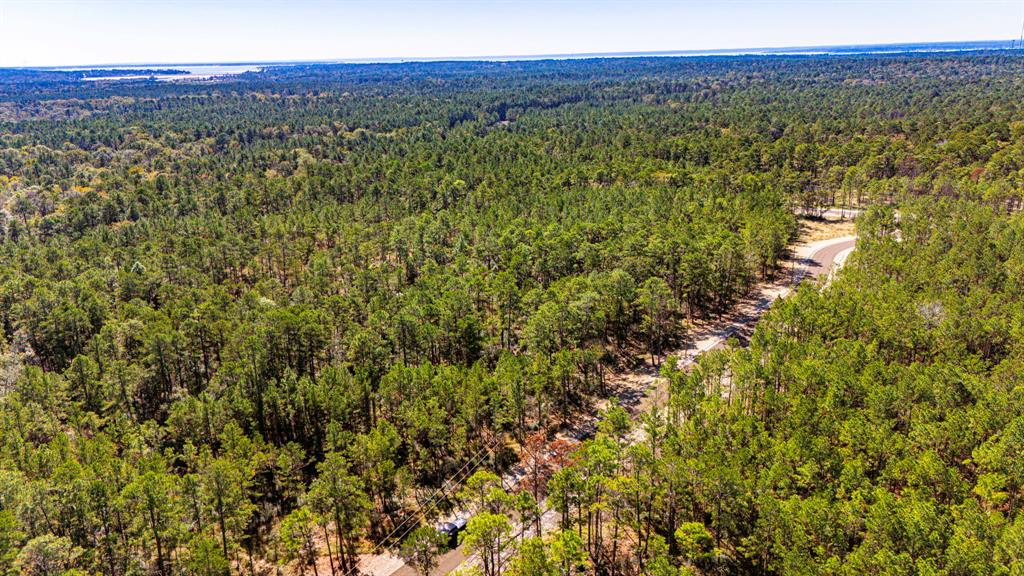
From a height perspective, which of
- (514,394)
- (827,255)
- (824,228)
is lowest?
(827,255)

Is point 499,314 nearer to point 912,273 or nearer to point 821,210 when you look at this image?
point 912,273

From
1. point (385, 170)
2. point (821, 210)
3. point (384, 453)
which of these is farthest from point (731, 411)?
point (385, 170)

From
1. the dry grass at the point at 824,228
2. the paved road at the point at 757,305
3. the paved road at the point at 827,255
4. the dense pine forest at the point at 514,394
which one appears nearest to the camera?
the dense pine forest at the point at 514,394

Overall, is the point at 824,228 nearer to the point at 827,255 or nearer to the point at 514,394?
the point at 827,255

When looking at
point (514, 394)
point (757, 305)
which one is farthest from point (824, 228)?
point (514, 394)

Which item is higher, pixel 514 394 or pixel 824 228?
pixel 514 394

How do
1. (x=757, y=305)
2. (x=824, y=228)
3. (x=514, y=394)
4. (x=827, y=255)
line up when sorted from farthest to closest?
(x=824, y=228) < (x=827, y=255) < (x=757, y=305) < (x=514, y=394)

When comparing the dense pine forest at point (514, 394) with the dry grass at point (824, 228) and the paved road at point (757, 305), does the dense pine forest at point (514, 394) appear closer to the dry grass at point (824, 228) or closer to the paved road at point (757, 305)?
the paved road at point (757, 305)

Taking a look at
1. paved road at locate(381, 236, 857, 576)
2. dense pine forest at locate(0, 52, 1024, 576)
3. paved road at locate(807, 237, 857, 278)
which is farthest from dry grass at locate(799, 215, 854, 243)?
dense pine forest at locate(0, 52, 1024, 576)

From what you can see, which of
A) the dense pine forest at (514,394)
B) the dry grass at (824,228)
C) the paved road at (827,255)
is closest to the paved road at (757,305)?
the paved road at (827,255)
